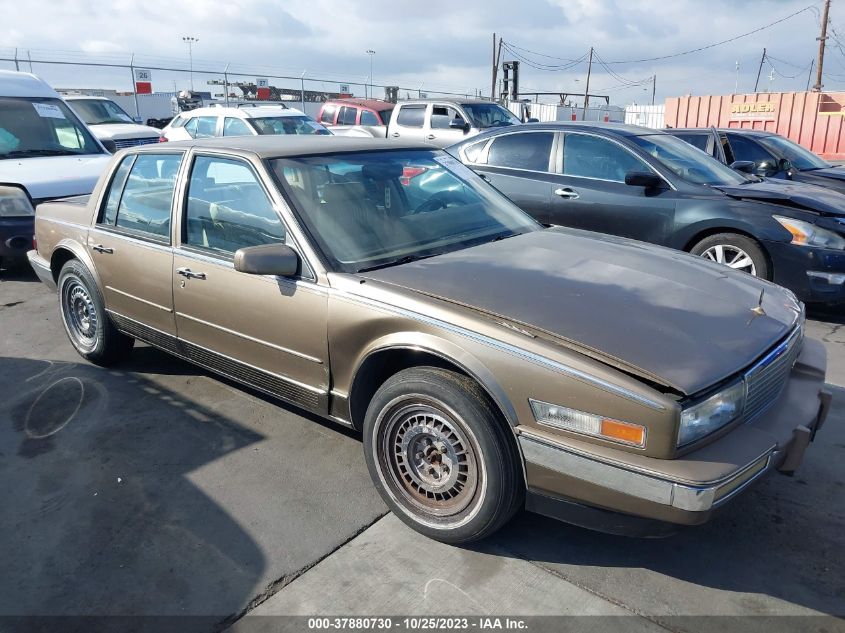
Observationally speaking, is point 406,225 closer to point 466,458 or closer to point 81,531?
point 466,458

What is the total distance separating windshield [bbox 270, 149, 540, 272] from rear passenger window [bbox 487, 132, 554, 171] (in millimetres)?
2983

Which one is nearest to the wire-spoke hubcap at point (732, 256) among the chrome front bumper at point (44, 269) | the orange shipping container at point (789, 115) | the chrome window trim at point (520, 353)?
the chrome window trim at point (520, 353)

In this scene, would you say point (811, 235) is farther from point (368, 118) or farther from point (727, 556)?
point (368, 118)

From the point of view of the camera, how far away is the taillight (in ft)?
12.5

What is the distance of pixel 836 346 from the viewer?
514cm

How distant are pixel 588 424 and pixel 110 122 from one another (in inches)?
602

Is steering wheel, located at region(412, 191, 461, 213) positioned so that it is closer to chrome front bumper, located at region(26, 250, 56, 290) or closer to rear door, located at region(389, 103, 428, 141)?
chrome front bumper, located at region(26, 250, 56, 290)

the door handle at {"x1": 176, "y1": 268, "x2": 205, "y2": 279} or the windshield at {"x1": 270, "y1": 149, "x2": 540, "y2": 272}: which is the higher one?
the windshield at {"x1": 270, "y1": 149, "x2": 540, "y2": 272}

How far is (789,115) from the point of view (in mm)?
26109

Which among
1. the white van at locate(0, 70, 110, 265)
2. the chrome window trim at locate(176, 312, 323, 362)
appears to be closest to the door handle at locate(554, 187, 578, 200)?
the chrome window trim at locate(176, 312, 323, 362)

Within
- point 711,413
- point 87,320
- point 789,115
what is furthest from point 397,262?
point 789,115

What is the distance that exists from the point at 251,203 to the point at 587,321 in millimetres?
1904

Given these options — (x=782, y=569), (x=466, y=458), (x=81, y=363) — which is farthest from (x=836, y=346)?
(x=81, y=363)

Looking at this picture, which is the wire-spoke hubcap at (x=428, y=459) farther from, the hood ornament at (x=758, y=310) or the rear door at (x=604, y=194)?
the rear door at (x=604, y=194)
